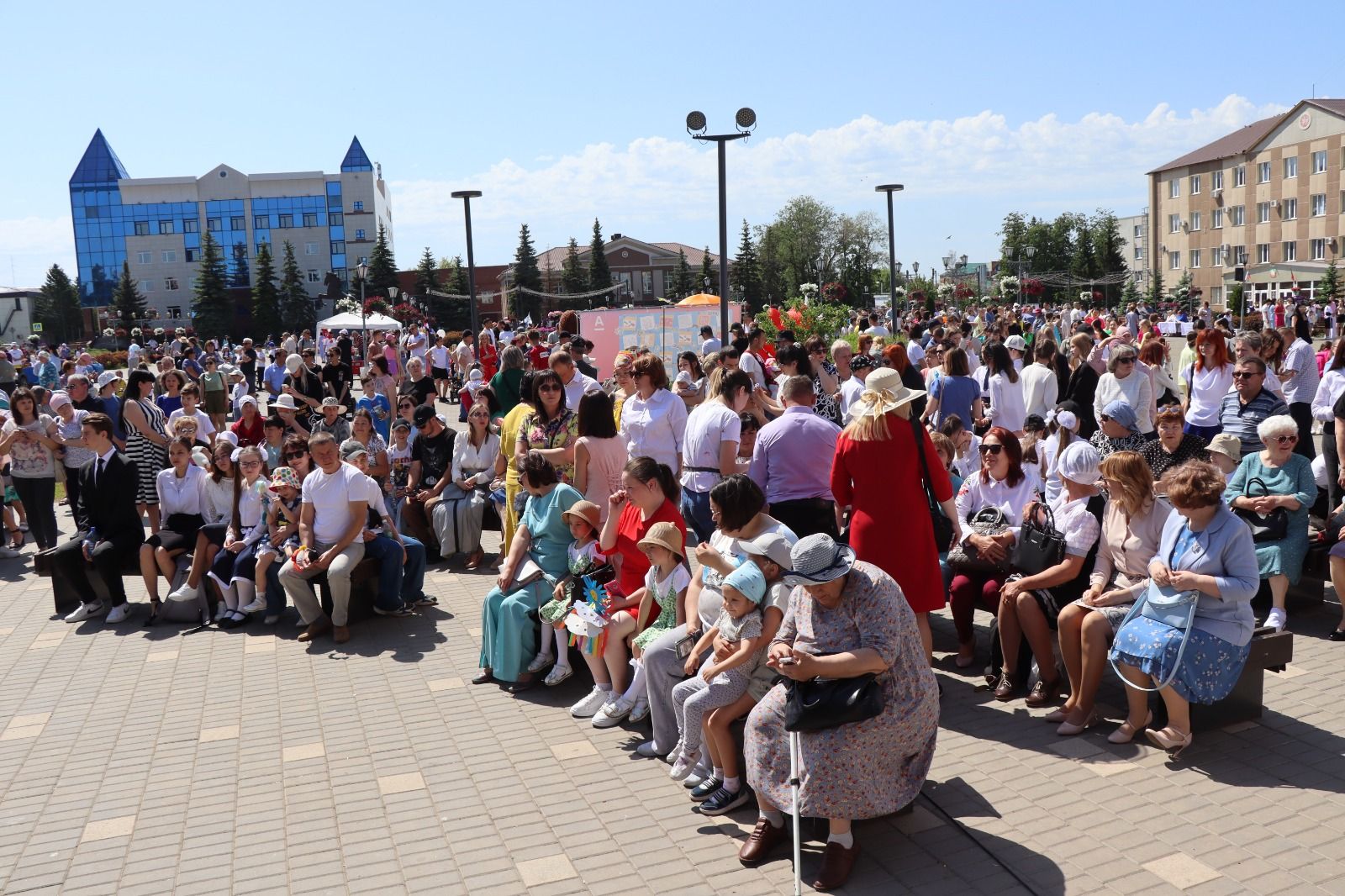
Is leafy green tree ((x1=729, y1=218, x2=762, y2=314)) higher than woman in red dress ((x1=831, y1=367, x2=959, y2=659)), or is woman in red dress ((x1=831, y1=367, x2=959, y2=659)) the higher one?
leafy green tree ((x1=729, y1=218, x2=762, y2=314))

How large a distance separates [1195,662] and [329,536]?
19.6ft

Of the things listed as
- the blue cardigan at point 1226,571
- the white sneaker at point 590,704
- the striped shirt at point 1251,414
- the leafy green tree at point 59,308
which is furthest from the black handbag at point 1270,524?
the leafy green tree at point 59,308

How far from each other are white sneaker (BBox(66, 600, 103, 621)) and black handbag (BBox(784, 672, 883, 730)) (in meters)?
7.17

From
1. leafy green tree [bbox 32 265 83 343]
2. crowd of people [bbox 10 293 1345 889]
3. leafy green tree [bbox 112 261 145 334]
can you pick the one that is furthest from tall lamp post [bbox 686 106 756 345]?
leafy green tree [bbox 32 265 83 343]

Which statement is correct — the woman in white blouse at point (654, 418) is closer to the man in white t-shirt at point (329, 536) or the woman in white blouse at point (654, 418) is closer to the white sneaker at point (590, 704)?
the white sneaker at point (590, 704)

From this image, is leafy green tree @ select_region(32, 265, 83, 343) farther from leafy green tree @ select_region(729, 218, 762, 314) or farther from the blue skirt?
the blue skirt

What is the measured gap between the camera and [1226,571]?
4.95 m

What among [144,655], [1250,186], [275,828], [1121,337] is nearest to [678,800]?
[275,828]

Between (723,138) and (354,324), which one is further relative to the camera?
(354,324)

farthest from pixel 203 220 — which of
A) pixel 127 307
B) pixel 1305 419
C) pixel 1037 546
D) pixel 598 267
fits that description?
pixel 1037 546

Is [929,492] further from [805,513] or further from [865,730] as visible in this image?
[865,730]

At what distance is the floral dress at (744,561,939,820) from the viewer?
14.0 feet

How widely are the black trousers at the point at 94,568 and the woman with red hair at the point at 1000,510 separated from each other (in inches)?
265

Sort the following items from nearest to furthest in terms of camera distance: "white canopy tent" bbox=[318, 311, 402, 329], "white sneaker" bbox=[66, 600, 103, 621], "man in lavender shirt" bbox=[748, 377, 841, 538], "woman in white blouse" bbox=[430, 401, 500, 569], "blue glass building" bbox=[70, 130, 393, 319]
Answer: "man in lavender shirt" bbox=[748, 377, 841, 538] → "white sneaker" bbox=[66, 600, 103, 621] → "woman in white blouse" bbox=[430, 401, 500, 569] → "white canopy tent" bbox=[318, 311, 402, 329] → "blue glass building" bbox=[70, 130, 393, 319]
